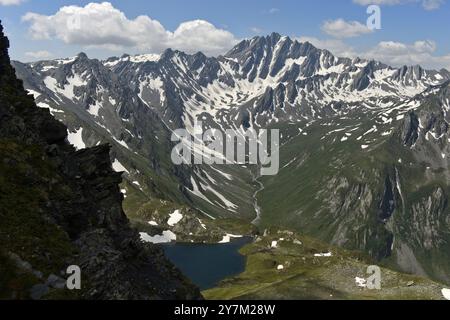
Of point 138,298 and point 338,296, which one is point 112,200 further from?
point 338,296

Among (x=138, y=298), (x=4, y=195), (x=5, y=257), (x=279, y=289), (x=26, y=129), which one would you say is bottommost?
(x=279, y=289)

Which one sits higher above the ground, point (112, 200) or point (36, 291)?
point (112, 200)

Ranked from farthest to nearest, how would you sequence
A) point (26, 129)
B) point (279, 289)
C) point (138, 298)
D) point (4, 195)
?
point (279, 289)
point (26, 129)
point (4, 195)
point (138, 298)
